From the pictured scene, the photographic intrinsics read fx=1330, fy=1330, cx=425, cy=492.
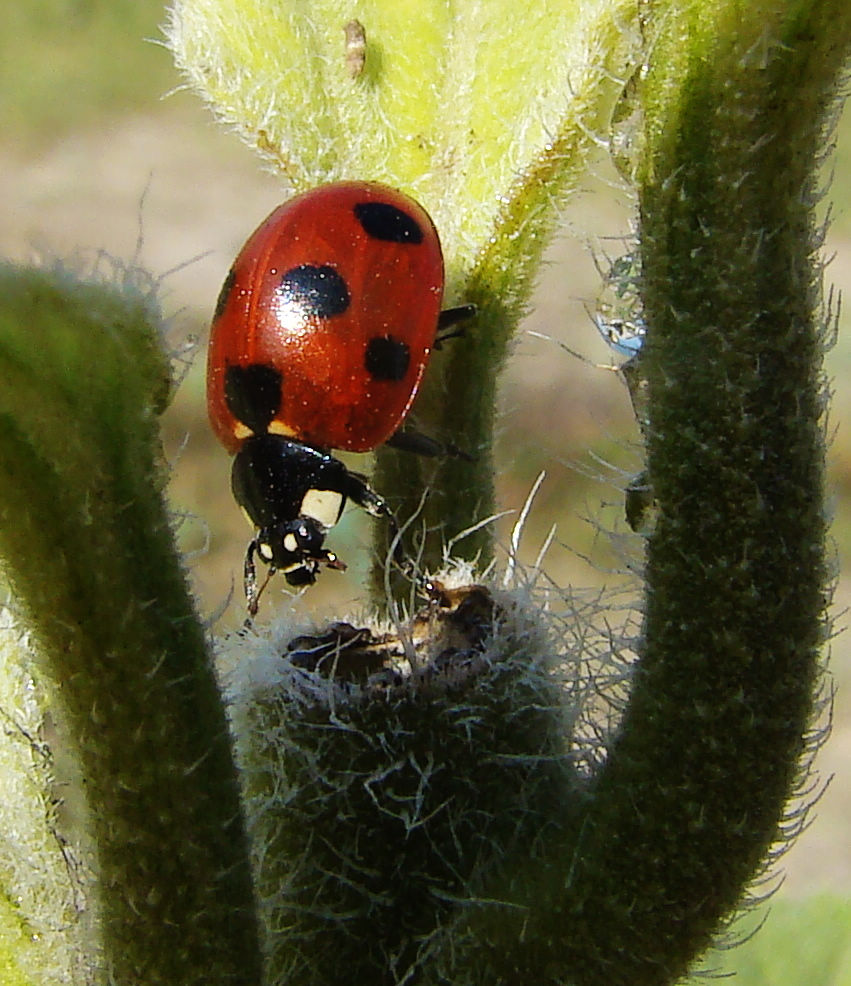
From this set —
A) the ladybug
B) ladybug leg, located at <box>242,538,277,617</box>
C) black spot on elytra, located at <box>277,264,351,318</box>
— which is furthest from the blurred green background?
black spot on elytra, located at <box>277,264,351,318</box>

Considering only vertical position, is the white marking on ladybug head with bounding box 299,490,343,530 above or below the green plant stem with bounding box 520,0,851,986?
below

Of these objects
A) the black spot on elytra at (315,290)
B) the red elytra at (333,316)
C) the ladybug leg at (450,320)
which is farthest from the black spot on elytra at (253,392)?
the ladybug leg at (450,320)

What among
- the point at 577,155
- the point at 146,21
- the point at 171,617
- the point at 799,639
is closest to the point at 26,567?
the point at 171,617

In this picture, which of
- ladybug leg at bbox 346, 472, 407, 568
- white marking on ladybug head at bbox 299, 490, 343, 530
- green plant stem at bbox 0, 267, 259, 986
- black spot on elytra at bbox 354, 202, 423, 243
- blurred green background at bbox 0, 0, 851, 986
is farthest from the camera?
blurred green background at bbox 0, 0, 851, 986

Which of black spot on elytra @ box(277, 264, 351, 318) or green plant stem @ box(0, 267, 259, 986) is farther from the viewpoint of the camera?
black spot on elytra @ box(277, 264, 351, 318)

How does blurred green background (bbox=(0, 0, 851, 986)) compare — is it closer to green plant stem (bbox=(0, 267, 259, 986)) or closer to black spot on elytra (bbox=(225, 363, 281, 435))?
green plant stem (bbox=(0, 267, 259, 986))

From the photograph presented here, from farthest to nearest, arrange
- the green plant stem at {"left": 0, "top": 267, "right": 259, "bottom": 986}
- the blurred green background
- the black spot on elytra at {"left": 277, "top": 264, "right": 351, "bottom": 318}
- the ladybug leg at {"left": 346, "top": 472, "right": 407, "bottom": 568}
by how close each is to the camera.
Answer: the blurred green background, the black spot on elytra at {"left": 277, "top": 264, "right": 351, "bottom": 318}, the ladybug leg at {"left": 346, "top": 472, "right": 407, "bottom": 568}, the green plant stem at {"left": 0, "top": 267, "right": 259, "bottom": 986}

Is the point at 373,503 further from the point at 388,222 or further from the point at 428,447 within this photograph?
the point at 388,222
